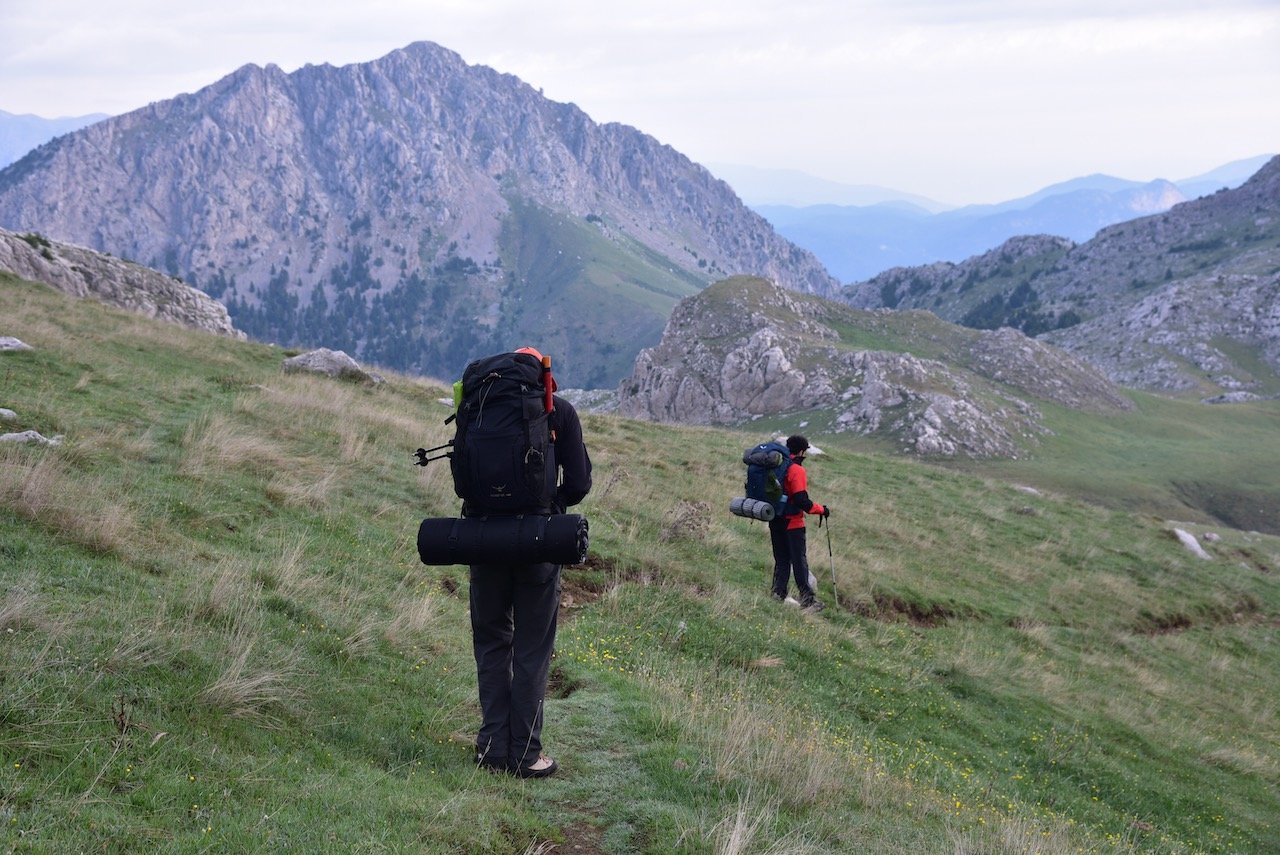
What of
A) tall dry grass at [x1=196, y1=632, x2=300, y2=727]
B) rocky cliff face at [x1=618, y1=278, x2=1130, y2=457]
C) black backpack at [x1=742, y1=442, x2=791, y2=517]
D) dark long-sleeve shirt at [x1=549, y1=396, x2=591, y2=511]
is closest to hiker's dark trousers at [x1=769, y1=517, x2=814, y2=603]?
black backpack at [x1=742, y1=442, x2=791, y2=517]

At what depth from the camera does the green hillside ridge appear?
5.36m

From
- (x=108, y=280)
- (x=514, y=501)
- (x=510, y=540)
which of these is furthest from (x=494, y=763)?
(x=108, y=280)

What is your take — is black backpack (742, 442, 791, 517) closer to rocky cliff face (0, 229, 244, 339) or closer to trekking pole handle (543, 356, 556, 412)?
trekking pole handle (543, 356, 556, 412)

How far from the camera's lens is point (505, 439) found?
626 centimetres

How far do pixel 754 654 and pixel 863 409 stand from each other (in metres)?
54.7

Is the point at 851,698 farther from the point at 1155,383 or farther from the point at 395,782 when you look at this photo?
the point at 1155,383

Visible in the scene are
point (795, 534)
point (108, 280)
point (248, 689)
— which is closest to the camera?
point (248, 689)

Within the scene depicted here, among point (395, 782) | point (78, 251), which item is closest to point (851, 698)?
point (395, 782)

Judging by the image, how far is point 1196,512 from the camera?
5094cm

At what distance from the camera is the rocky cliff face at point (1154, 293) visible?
107062 millimetres

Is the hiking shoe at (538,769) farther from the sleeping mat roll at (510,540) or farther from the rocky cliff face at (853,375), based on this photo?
the rocky cliff face at (853,375)

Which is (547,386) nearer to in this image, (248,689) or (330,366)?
(248,689)

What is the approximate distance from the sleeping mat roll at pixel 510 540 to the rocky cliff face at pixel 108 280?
3102cm

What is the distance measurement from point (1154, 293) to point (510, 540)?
150m
